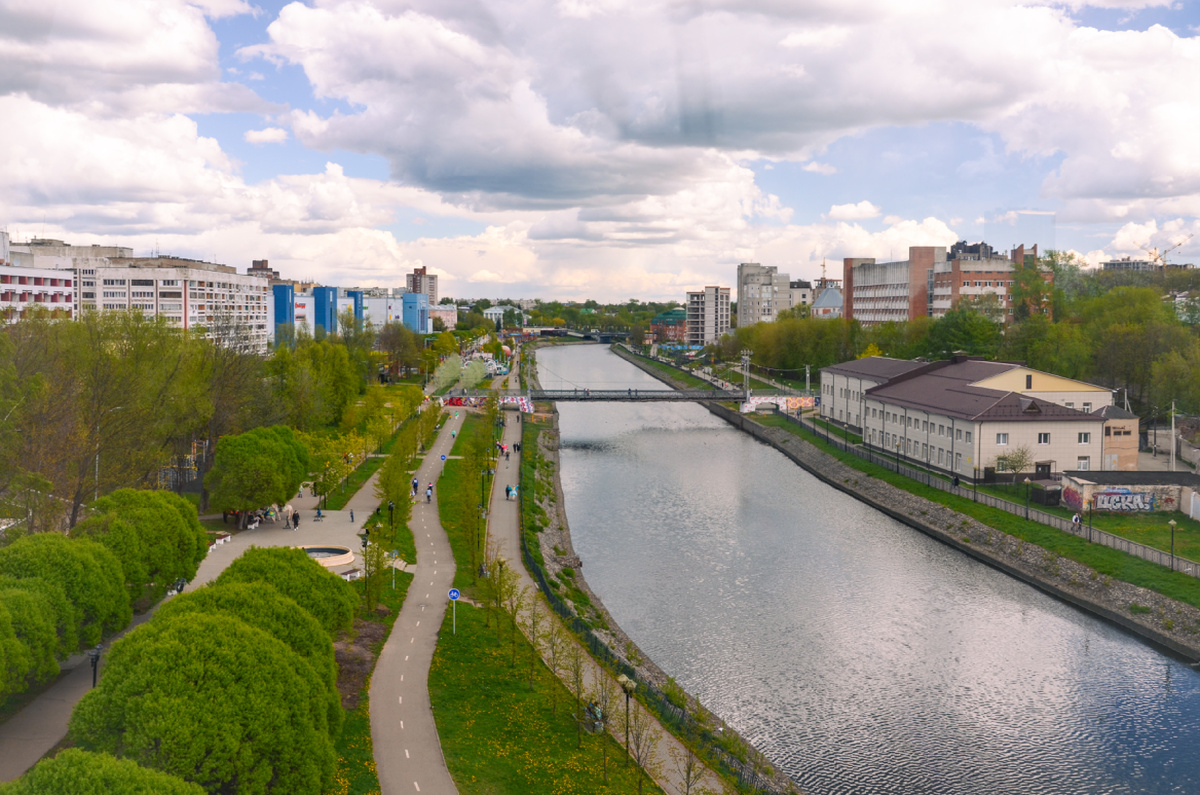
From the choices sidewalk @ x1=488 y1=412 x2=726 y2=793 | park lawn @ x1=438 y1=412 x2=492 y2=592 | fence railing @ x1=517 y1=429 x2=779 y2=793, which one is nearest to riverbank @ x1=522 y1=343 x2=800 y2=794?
fence railing @ x1=517 y1=429 x2=779 y2=793

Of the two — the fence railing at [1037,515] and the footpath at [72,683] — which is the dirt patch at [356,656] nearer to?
the footpath at [72,683]

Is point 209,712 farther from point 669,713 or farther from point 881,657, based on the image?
point 881,657

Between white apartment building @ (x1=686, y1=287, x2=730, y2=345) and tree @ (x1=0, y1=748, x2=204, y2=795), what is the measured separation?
177m

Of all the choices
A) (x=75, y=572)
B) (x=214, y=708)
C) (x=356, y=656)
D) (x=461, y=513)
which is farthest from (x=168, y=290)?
(x=214, y=708)

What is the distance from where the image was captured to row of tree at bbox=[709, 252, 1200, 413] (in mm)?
60688

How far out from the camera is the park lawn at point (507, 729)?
58.8 feet

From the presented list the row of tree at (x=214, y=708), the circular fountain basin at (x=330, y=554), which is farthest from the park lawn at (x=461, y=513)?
the row of tree at (x=214, y=708)

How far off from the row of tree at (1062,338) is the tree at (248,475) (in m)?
47.4

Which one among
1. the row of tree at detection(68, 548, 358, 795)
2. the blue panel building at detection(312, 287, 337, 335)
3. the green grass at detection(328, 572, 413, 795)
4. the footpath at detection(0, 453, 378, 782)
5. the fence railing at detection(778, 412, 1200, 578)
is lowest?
the green grass at detection(328, 572, 413, 795)

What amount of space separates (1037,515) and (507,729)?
88.1 feet

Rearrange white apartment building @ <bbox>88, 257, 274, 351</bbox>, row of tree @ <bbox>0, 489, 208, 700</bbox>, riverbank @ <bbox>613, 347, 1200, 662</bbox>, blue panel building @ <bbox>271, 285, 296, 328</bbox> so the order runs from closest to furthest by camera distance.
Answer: row of tree @ <bbox>0, 489, 208, 700</bbox> → riverbank @ <bbox>613, 347, 1200, 662</bbox> → white apartment building @ <bbox>88, 257, 274, 351</bbox> → blue panel building @ <bbox>271, 285, 296, 328</bbox>

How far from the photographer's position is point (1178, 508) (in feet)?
125

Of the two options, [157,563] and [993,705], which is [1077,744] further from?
[157,563]

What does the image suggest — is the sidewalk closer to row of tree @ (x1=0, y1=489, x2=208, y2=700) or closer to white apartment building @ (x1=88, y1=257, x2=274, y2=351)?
row of tree @ (x1=0, y1=489, x2=208, y2=700)
